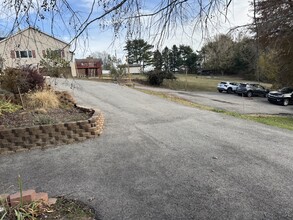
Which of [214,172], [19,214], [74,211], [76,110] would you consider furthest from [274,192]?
[76,110]

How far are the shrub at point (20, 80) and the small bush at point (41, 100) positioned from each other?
48 cm

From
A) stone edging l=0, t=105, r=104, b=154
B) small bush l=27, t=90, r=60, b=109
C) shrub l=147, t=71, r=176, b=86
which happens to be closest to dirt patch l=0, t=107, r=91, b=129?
stone edging l=0, t=105, r=104, b=154

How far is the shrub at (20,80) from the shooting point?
29.8ft

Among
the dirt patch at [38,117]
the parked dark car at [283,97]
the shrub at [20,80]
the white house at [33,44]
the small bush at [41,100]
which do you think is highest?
the white house at [33,44]

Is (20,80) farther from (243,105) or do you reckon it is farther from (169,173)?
(243,105)

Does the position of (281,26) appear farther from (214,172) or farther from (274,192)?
(214,172)

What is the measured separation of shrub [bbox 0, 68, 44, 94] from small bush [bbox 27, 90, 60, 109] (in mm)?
478

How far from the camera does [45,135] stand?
6148mm

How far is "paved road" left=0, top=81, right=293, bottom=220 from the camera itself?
11.2 feet

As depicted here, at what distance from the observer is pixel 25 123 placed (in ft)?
21.9

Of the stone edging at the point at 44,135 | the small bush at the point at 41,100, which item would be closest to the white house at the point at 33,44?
the stone edging at the point at 44,135

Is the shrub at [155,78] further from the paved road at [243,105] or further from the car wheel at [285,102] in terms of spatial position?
the car wheel at [285,102]

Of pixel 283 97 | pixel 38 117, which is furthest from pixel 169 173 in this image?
pixel 283 97

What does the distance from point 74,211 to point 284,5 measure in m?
3.27
